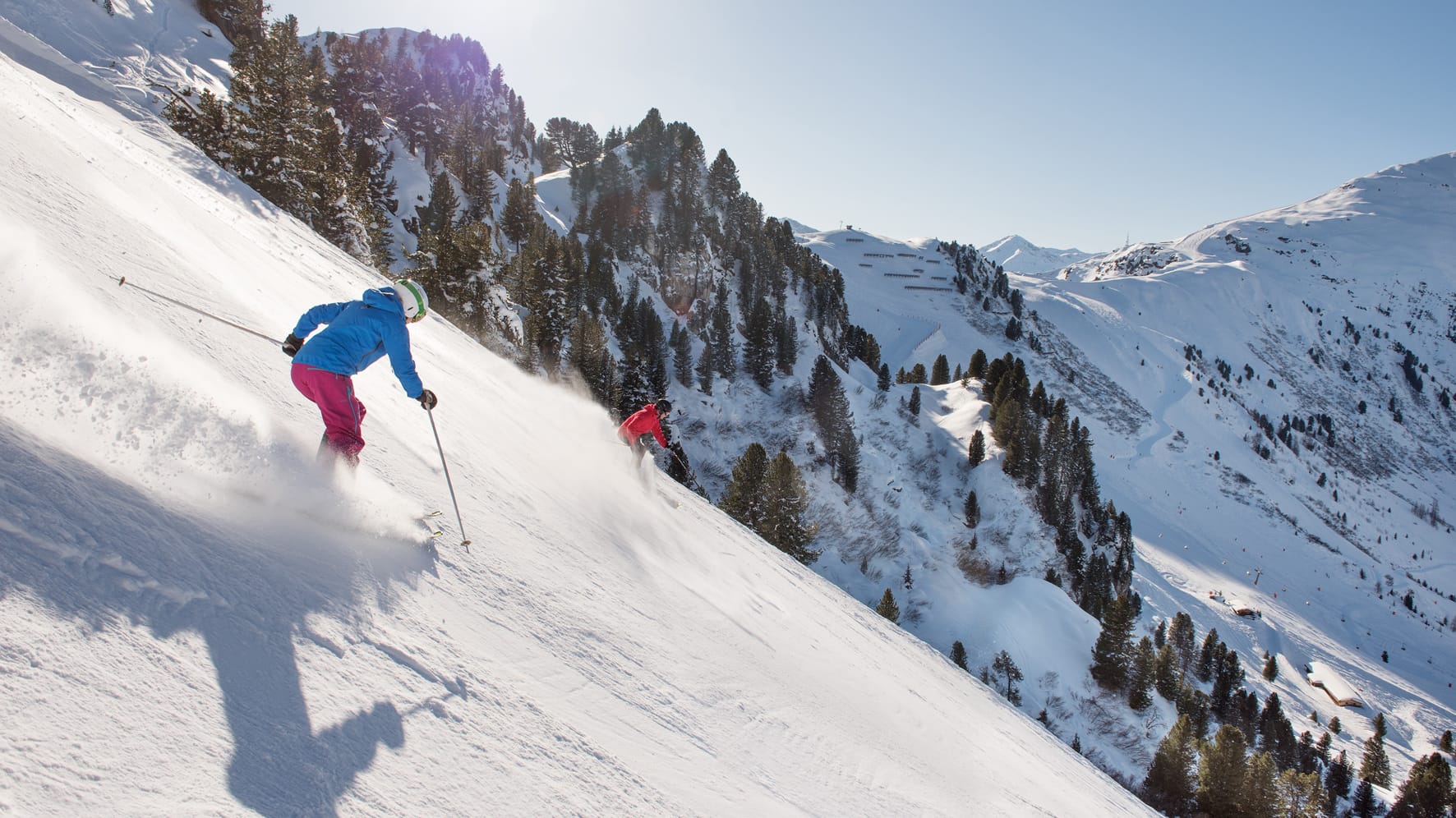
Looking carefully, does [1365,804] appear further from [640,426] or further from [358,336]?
[358,336]

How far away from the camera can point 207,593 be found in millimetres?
3516

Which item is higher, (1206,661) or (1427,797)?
(1206,661)

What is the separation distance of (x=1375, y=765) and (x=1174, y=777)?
36.9m

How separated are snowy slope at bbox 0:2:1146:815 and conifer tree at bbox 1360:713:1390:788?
80.1 meters

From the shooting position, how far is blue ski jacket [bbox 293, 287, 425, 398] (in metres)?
6.11

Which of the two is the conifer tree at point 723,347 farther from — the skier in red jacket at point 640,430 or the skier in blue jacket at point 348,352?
the skier in blue jacket at point 348,352

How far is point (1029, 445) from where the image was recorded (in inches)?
2837

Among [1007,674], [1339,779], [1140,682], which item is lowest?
[1007,674]

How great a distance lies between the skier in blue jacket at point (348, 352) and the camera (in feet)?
19.7

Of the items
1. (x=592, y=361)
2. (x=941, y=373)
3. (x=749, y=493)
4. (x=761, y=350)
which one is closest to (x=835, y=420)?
(x=761, y=350)

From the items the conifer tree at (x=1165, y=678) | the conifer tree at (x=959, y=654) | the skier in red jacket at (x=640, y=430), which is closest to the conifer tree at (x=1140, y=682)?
the conifer tree at (x=1165, y=678)

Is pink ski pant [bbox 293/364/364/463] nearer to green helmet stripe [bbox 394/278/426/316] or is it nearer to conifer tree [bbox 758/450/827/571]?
green helmet stripe [bbox 394/278/426/316]

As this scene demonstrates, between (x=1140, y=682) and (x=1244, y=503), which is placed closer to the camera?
(x=1140, y=682)

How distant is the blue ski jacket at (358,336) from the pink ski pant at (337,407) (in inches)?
3.4
